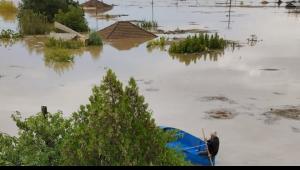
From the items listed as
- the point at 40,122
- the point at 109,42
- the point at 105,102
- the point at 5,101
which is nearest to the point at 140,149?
the point at 105,102

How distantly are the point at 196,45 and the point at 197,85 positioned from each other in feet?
26.0

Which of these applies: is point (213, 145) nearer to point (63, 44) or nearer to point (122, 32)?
point (63, 44)

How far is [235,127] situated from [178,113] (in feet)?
6.52

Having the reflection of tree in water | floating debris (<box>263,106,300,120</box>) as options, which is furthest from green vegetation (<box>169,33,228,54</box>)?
floating debris (<box>263,106,300,120</box>)

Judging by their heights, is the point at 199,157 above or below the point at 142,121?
below

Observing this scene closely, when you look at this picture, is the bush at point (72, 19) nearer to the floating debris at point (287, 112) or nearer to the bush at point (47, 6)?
the bush at point (47, 6)

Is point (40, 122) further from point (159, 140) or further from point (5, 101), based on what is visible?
point (5, 101)

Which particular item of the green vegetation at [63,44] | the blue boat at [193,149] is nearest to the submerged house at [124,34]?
the green vegetation at [63,44]

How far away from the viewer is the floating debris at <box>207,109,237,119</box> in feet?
43.7

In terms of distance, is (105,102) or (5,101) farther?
(5,101)

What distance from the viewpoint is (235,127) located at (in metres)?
12.4

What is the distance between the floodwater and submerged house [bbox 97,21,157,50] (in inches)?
68.3

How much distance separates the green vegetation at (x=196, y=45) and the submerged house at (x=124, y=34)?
398 cm

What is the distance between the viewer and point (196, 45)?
24953 mm
